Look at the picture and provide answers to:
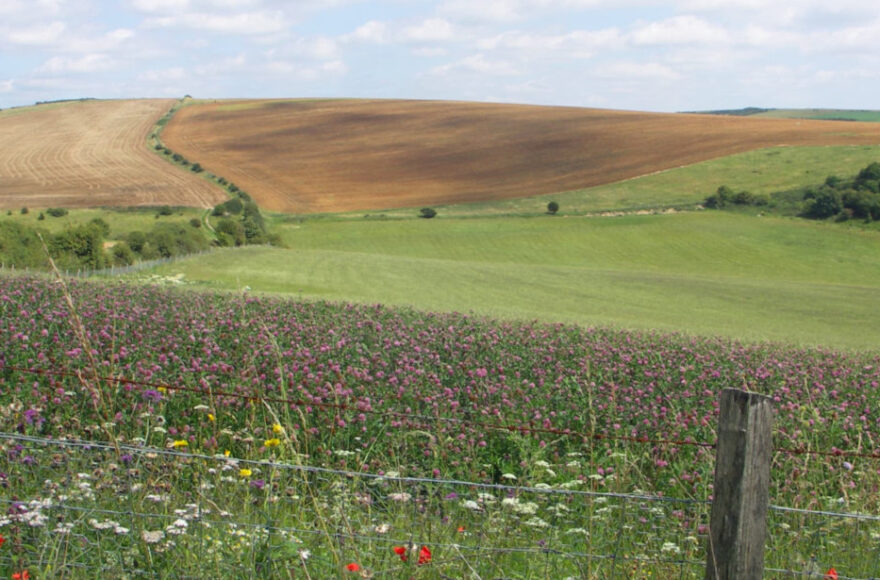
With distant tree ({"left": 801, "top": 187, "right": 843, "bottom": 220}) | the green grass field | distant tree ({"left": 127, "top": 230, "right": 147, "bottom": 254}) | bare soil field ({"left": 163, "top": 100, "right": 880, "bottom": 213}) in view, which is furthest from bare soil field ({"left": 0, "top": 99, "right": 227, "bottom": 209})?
distant tree ({"left": 801, "top": 187, "right": 843, "bottom": 220})

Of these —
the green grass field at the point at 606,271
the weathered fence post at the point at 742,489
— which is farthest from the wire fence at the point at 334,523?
the green grass field at the point at 606,271

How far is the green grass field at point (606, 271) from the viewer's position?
2700cm

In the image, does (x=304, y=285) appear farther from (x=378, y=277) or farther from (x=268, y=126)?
(x=268, y=126)

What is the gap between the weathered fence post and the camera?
131 inches

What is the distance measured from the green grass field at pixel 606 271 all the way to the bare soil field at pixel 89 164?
14.9 metres

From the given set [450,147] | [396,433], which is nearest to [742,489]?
[396,433]

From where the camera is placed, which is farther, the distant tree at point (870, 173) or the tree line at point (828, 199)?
the distant tree at point (870, 173)

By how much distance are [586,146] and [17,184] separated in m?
51.8

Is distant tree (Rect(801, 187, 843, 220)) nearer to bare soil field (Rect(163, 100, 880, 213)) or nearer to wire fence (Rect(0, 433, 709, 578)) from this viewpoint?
bare soil field (Rect(163, 100, 880, 213))

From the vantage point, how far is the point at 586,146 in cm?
8606

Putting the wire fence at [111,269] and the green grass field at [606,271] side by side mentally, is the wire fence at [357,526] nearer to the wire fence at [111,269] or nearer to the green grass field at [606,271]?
the green grass field at [606,271]

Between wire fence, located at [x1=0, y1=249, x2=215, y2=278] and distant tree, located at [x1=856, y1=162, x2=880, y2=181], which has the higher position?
distant tree, located at [x1=856, y1=162, x2=880, y2=181]

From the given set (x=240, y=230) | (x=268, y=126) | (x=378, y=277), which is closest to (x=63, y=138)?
(x=268, y=126)

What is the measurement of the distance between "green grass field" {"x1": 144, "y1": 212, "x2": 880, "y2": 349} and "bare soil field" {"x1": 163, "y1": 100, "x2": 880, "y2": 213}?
40.7ft
